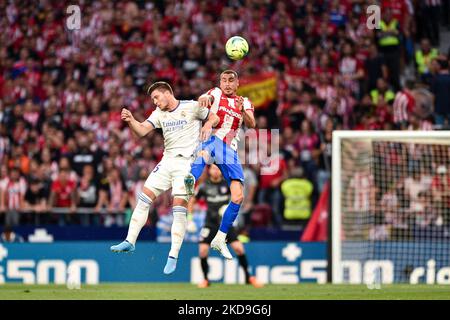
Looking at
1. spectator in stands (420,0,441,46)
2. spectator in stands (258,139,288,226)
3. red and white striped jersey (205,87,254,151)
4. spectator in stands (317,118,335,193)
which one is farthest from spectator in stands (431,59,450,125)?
red and white striped jersey (205,87,254,151)

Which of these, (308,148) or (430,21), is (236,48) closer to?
(308,148)

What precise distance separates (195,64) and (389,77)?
5.16 metres

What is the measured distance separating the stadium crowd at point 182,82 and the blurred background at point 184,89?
0.12ft

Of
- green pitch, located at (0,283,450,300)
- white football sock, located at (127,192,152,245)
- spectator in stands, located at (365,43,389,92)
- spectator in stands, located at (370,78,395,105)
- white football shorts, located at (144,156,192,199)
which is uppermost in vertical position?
spectator in stands, located at (365,43,389,92)

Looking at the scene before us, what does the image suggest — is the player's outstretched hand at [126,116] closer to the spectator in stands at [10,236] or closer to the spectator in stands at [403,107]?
the spectator in stands at [10,236]

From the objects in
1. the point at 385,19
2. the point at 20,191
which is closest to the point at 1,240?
the point at 20,191

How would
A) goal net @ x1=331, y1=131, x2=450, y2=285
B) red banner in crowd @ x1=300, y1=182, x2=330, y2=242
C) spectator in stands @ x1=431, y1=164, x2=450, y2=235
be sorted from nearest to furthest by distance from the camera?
1. goal net @ x1=331, y1=131, x2=450, y2=285
2. spectator in stands @ x1=431, y1=164, x2=450, y2=235
3. red banner in crowd @ x1=300, y1=182, x2=330, y2=242

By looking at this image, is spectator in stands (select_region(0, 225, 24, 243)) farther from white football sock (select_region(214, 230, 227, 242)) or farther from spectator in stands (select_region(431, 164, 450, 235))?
white football sock (select_region(214, 230, 227, 242))

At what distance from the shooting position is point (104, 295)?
58.8 ft

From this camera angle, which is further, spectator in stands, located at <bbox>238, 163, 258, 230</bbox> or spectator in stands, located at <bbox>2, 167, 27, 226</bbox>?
spectator in stands, located at <bbox>2, 167, 27, 226</bbox>

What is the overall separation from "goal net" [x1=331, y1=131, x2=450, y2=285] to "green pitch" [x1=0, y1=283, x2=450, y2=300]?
3.27 meters

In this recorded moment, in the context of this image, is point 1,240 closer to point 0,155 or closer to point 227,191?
point 0,155

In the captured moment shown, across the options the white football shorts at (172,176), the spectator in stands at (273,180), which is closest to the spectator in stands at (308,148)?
the spectator in stands at (273,180)

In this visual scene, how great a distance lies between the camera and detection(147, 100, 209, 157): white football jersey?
1761 cm
